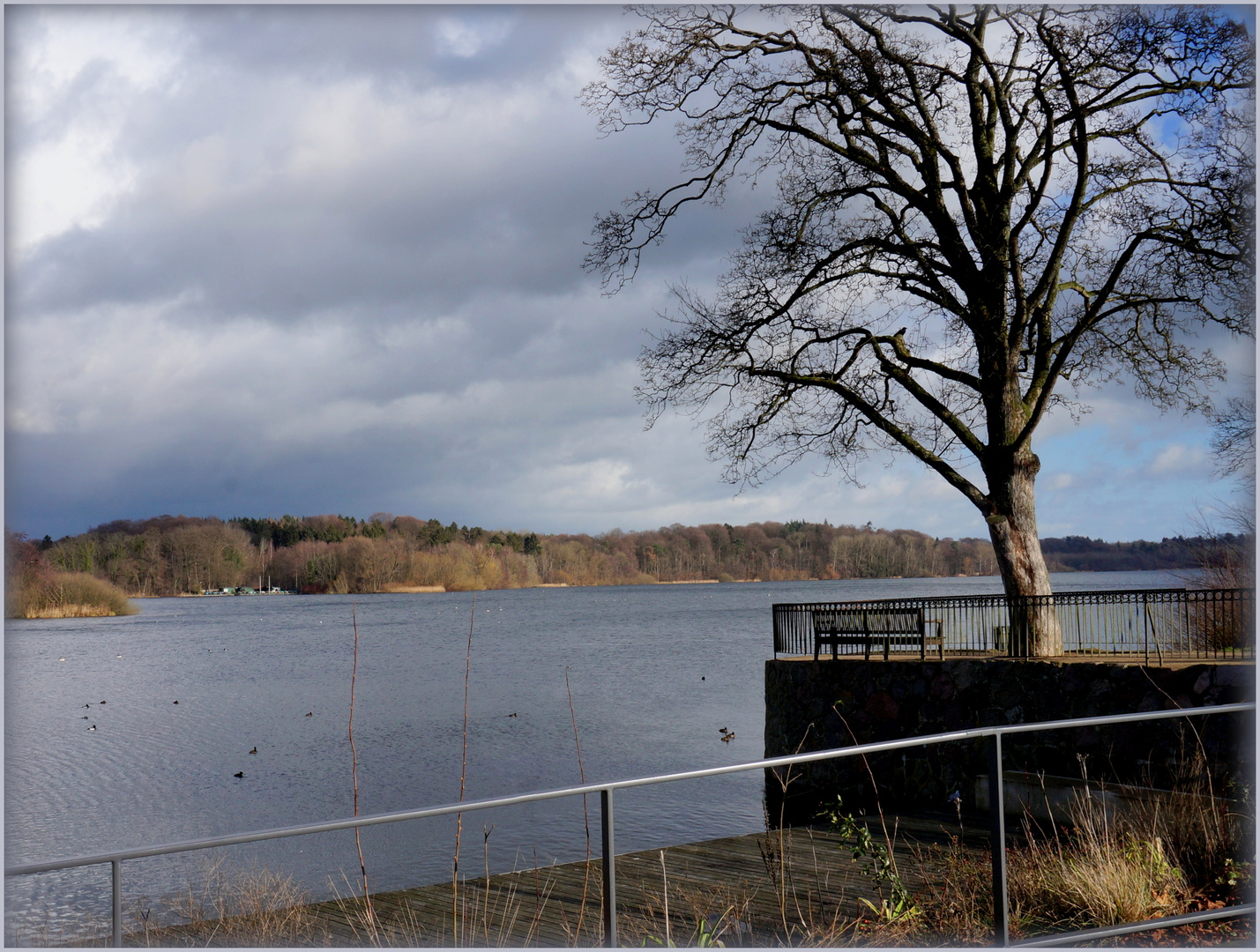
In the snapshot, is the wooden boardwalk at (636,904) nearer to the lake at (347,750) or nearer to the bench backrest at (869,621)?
the lake at (347,750)

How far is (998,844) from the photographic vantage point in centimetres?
468

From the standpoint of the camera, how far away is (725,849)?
1002 cm

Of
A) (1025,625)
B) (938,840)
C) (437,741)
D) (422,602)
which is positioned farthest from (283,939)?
(422,602)

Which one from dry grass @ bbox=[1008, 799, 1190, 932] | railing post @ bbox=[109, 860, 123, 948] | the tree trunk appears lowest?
dry grass @ bbox=[1008, 799, 1190, 932]

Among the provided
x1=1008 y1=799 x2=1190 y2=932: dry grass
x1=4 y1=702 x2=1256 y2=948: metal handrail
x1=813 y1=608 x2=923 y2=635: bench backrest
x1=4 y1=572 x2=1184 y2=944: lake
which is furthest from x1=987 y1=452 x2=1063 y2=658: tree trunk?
x1=4 y1=702 x2=1256 y2=948: metal handrail

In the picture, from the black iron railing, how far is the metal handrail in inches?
453

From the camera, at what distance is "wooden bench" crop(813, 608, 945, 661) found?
16781 mm

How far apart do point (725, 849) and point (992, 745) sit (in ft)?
19.7

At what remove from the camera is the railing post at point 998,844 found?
15.0 ft

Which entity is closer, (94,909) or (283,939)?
(283,939)

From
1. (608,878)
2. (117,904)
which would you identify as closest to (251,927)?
(117,904)

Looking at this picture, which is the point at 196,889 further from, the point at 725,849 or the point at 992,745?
the point at 992,745

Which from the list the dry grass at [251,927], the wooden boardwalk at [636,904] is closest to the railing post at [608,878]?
the wooden boardwalk at [636,904]

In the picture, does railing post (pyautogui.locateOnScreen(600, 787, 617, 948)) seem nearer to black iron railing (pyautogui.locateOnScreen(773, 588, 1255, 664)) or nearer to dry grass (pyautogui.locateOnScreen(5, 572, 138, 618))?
black iron railing (pyautogui.locateOnScreen(773, 588, 1255, 664))
